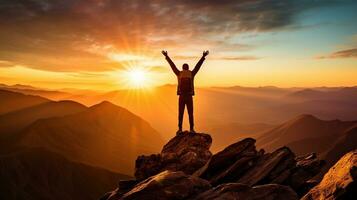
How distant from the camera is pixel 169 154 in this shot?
68.4 feet

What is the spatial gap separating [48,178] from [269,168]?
444 ft

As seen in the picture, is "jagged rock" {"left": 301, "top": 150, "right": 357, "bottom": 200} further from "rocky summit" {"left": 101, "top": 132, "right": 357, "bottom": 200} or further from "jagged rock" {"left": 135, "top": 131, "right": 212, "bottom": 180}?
"jagged rock" {"left": 135, "top": 131, "right": 212, "bottom": 180}

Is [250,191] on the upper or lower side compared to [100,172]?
upper

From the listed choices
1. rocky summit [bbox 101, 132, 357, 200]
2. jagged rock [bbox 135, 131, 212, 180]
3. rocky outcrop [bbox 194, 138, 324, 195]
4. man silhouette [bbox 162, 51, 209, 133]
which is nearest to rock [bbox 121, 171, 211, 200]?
rocky summit [bbox 101, 132, 357, 200]

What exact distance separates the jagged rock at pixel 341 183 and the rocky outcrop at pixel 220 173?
1.45 m

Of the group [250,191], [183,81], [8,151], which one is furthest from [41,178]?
[250,191]

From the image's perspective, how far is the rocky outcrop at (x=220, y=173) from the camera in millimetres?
13125

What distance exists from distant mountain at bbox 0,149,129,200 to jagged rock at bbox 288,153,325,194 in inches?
4828

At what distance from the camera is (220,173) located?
1730cm

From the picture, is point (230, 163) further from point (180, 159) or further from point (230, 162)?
point (180, 159)

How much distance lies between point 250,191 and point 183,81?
10961 millimetres

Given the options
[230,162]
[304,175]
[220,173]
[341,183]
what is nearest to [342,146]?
[230,162]

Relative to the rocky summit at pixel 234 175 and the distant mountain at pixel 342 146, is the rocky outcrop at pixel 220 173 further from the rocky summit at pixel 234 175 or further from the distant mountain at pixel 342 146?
the distant mountain at pixel 342 146

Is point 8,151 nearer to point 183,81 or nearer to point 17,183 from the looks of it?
point 17,183
